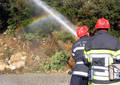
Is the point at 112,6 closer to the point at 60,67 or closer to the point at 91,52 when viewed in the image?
the point at 60,67

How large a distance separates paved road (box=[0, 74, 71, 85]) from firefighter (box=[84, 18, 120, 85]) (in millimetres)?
2793

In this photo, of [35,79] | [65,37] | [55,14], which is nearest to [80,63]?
[35,79]

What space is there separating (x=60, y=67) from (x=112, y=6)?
3540 mm

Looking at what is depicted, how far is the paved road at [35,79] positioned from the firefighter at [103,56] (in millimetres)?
2793

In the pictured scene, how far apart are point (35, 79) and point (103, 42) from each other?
3.50 metres

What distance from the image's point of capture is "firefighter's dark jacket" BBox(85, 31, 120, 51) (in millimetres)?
2815

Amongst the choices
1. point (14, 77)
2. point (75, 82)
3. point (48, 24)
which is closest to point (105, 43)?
point (75, 82)

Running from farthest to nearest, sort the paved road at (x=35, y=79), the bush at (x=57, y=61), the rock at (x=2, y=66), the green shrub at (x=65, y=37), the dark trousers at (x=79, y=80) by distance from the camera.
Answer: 1. the green shrub at (x=65, y=37)
2. the bush at (x=57, y=61)
3. the rock at (x=2, y=66)
4. the paved road at (x=35, y=79)
5. the dark trousers at (x=79, y=80)

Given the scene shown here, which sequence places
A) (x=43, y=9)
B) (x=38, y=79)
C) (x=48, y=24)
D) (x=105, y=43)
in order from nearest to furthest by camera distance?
(x=105, y=43) → (x=38, y=79) → (x=48, y=24) → (x=43, y=9)

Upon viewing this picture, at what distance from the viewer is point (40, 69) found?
22.0 feet

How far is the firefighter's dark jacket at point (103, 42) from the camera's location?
9.23 feet

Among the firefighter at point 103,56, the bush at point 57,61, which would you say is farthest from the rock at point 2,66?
the firefighter at point 103,56

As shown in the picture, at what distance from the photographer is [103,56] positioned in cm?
285

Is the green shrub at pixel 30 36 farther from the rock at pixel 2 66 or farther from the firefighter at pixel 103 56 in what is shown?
the firefighter at pixel 103 56
